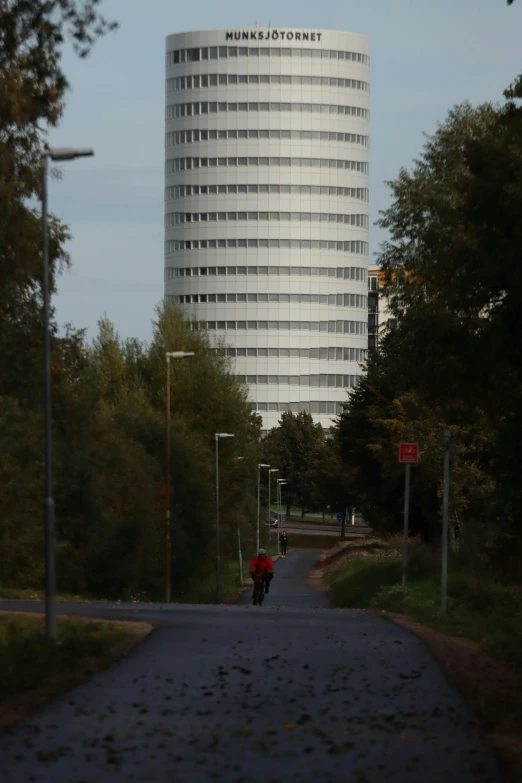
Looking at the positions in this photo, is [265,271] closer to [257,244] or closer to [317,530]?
[257,244]

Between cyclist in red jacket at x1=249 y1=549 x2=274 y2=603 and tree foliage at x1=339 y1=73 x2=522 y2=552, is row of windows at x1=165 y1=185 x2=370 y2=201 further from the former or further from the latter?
cyclist in red jacket at x1=249 y1=549 x2=274 y2=603

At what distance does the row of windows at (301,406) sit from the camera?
17938 cm

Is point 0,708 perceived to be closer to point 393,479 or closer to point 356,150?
point 393,479

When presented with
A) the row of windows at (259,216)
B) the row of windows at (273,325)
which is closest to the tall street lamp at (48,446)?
the row of windows at (273,325)

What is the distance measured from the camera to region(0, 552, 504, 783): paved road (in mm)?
9547

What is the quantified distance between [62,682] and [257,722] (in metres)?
3.58

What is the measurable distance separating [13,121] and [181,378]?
4744cm

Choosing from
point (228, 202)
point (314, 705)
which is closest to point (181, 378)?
point (314, 705)

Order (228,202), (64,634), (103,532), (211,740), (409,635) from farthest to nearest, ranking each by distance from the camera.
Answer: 1. (228,202)
2. (103,532)
3. (409,635)
4. (64,634)
5. (211,740)

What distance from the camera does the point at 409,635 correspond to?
71.6 ft

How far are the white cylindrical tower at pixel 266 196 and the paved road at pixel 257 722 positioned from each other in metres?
159

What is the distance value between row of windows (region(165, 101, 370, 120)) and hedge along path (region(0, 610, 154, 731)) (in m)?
159

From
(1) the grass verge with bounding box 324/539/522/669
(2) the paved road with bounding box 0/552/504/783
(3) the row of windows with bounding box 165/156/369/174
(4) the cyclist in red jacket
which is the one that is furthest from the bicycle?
(3) the row of windows with bounding box 165/156/369/174

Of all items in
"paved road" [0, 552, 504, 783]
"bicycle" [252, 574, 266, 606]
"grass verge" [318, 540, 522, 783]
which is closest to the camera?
"paved road" [0, 552, 504, 783]
